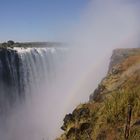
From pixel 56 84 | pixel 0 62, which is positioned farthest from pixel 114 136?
pixel 56 84

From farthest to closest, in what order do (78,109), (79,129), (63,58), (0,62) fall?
(63,58) → (0,62) → (78,109) → (79,129)

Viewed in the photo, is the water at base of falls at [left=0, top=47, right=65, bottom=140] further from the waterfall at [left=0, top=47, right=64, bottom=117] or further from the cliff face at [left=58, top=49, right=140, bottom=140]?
the cliff face at [left=58, top=49, right=140, bottom=140]

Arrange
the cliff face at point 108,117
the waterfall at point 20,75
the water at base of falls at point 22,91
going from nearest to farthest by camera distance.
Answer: the cliff face at point 108,117 → the water at base of falls at point 22,91 → the waterfall at point 20,75

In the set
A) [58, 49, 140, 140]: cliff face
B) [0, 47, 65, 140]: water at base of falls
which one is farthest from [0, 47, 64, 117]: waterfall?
[58, 49, 140, 140]: cliff face

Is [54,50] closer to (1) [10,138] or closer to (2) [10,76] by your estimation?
(2) [10,76]

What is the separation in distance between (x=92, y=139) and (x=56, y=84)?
3690cm

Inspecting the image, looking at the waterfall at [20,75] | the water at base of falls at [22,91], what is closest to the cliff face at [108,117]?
the water at base of falls at [22,91]

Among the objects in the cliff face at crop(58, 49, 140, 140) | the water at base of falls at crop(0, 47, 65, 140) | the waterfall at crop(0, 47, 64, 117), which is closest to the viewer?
the cliff face at crop(58, 49, 140, 140)

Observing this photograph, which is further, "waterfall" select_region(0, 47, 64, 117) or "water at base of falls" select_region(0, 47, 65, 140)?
"waterfall" select_region(0, 47, 64, 117)

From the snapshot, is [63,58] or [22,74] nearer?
[22,74]

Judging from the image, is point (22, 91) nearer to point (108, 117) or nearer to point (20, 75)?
point (20, 75)

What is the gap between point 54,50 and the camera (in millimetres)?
Result: 50219

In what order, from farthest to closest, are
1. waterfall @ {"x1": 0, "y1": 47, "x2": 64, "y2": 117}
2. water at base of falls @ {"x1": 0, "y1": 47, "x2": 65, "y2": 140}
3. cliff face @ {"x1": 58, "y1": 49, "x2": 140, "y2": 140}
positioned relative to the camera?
1. waterfall @ {"x1": 0, "y1": 47, "x2": 64, "y2": 117}
2. water at base of falls @ {"x1": 0, "y1": 47, "x2": 65, "y2": 140}
3. cliff face @ {"x1": 58, "y1": 49, "x2": 140, "y2": 140}

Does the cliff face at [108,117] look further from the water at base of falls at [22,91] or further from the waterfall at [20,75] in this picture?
the waterfall at [20,75]
